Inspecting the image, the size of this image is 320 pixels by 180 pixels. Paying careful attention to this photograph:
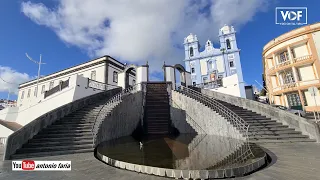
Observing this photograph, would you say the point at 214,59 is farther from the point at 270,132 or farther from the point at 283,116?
the point at 270,132

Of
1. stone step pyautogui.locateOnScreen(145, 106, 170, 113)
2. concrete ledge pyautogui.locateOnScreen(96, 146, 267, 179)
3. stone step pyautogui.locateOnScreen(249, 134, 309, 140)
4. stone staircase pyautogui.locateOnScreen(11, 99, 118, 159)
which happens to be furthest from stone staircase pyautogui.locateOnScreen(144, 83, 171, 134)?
concrete ledge pyautogui.locateOnScreen(96, 146, 267, 179)

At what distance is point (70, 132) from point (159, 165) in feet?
21.6

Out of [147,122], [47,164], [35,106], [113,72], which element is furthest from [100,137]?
[113,72]

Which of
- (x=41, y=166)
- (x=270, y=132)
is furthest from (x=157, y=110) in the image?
(x=41, y=166)

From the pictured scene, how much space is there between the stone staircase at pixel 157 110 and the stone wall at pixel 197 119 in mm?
806

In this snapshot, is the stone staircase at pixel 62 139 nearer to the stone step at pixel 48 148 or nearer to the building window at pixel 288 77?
the stone step at pixel 48 148

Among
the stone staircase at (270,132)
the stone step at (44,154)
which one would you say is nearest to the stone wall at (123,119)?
the stone step at (44,154)

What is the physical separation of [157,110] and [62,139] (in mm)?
9320

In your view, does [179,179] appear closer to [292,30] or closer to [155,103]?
[155,103]

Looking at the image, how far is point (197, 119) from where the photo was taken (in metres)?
13.4

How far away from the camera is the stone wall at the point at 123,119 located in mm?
10422

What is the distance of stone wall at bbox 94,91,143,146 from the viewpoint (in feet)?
34.2

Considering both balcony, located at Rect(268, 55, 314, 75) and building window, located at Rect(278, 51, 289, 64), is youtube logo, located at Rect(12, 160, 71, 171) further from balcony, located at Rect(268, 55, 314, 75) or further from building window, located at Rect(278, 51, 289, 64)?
building window, located at Rect(278, 51, 289, 64)

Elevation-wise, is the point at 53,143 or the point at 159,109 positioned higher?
the point at 159,109
